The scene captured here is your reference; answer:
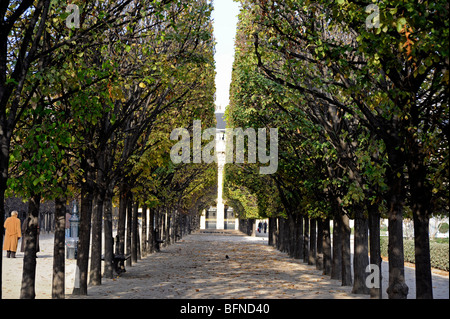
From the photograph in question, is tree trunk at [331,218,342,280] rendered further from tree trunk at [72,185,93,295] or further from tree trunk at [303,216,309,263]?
tree trunk at [72,185,93,295]

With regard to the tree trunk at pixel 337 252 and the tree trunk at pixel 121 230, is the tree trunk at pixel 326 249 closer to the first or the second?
the tree trunk at pixel 337 252

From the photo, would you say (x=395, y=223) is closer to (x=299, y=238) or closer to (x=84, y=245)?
(x=84, y=245)

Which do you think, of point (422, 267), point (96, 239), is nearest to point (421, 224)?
point (422, 267)

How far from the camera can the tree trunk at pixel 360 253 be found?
1603cm

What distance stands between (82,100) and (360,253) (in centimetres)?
975

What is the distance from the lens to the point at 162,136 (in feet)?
64.0

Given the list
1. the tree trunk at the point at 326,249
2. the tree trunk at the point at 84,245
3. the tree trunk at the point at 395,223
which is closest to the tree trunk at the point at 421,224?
the tree trunk at the point at 395,223

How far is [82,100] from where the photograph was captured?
10.0 m

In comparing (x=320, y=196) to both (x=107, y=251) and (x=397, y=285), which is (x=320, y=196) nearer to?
(x=107, y=251)

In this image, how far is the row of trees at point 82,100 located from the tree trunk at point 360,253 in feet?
22.0

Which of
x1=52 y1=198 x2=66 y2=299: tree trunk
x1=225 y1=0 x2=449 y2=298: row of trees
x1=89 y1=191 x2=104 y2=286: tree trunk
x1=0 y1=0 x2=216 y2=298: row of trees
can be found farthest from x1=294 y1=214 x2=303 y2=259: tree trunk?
x1=52 y1=198 x2=66 y2=299: tree trunk

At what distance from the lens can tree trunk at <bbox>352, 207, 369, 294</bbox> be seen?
1603cm
